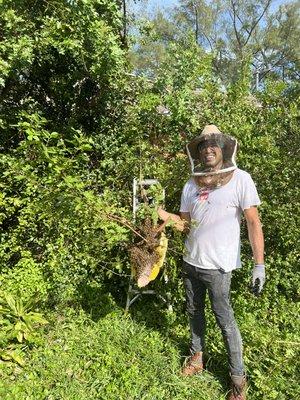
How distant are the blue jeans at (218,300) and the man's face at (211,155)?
0.79m

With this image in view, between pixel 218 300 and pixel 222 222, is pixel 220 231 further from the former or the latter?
pixel 218 300

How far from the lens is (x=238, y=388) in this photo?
10.2ft

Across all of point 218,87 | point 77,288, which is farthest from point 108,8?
point 77,288

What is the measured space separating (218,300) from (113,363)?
115 cm

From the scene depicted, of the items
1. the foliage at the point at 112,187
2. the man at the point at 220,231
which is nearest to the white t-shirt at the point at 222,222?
the man at the point at 220,231

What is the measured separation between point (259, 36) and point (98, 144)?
29.7 meters

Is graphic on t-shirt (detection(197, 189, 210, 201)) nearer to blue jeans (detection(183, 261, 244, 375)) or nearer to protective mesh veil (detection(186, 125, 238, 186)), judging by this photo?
protective mesh veil (detection(186, 125, 238, 186))

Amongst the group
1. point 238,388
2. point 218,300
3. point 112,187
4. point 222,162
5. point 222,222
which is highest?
point 222,162

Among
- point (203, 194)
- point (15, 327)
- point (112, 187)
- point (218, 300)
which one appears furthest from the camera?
point (112, 187)

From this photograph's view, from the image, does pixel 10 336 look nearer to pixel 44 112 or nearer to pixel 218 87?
pixel 44 112

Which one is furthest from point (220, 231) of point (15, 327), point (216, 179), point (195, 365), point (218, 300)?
point (15, 327)

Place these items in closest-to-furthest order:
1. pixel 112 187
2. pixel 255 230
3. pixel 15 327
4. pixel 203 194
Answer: pixel 255 230, pixel 203 194, pixel 15 327, pixel 112 187

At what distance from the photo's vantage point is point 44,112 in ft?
16.9

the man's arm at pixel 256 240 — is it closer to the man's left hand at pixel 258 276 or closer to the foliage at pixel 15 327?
the man's left hand at pixel 258 276
